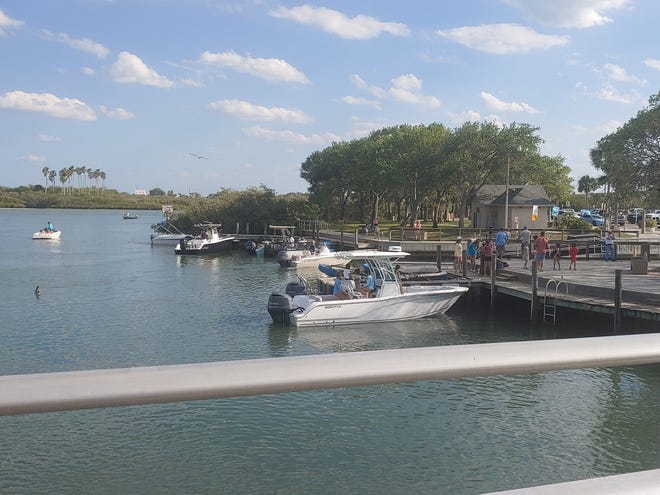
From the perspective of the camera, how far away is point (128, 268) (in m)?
48.7

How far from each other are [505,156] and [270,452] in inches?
2059

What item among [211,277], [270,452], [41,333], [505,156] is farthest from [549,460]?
[505,156]

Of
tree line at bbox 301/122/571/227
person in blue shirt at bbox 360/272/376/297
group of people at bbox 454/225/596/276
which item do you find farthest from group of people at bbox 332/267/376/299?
tree line at bbox 301/122/571/227

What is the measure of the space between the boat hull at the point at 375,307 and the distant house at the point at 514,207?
31.0 meters

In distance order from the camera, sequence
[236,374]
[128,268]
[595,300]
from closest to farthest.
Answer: [236,374] → [595,300] → [128,268]

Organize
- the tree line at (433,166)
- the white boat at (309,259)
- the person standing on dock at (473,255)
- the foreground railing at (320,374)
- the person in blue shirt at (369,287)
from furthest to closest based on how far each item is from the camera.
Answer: the tree line at (433,166)
the white boat at (309,259)
the person standing on dock at (473,255)
the person in blue shirt at (369,287)
the foreground railing at (320,374)

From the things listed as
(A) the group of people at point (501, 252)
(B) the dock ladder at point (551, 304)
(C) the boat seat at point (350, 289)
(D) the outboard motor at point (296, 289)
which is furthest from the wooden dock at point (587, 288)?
(D) the outboard motor at point (296, 289)

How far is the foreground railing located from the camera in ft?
4.50

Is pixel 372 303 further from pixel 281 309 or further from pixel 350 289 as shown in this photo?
pixel 281 309

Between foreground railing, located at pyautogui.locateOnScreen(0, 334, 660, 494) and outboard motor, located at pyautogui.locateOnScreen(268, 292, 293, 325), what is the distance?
2360 centimetres

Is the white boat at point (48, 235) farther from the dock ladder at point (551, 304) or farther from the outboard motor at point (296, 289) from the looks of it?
the dock ladder at point (551, 304)

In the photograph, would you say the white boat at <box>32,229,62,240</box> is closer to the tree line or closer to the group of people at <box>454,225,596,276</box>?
the tree line

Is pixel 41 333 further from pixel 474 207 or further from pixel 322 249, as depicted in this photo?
pixel 474 207

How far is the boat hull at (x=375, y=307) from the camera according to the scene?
25.2 metres
